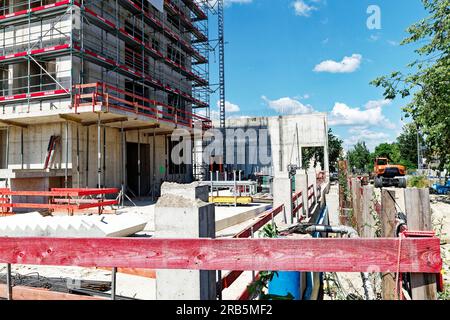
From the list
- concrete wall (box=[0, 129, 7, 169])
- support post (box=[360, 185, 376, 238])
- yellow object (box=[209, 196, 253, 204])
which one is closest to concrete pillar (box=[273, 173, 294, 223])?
support post (box=[360, 185, 376, 238])

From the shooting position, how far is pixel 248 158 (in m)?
34.4

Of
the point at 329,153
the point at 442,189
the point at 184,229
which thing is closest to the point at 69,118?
the point at 184,229

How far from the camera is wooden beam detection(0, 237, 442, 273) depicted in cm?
181

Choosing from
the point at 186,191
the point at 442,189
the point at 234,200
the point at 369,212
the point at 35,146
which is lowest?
the point at 442,189

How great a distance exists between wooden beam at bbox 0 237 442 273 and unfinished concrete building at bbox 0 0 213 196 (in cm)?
1238

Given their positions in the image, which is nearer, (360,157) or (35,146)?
(35,146)

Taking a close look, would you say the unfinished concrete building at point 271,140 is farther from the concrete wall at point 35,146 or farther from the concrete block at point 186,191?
the concrete block at point 186,191

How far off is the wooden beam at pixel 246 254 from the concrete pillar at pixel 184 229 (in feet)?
0.78

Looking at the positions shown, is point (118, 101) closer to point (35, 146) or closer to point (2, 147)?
point (35, 146)

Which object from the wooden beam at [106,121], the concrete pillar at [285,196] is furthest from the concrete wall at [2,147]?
the concrete pillar at [285,196]

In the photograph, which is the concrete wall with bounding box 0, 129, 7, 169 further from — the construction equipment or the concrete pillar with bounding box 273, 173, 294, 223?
the construction equipment

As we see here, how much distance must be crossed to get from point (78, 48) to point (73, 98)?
249 centimetres

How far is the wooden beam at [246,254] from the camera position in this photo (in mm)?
1812

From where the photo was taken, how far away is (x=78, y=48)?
15.1 metres
